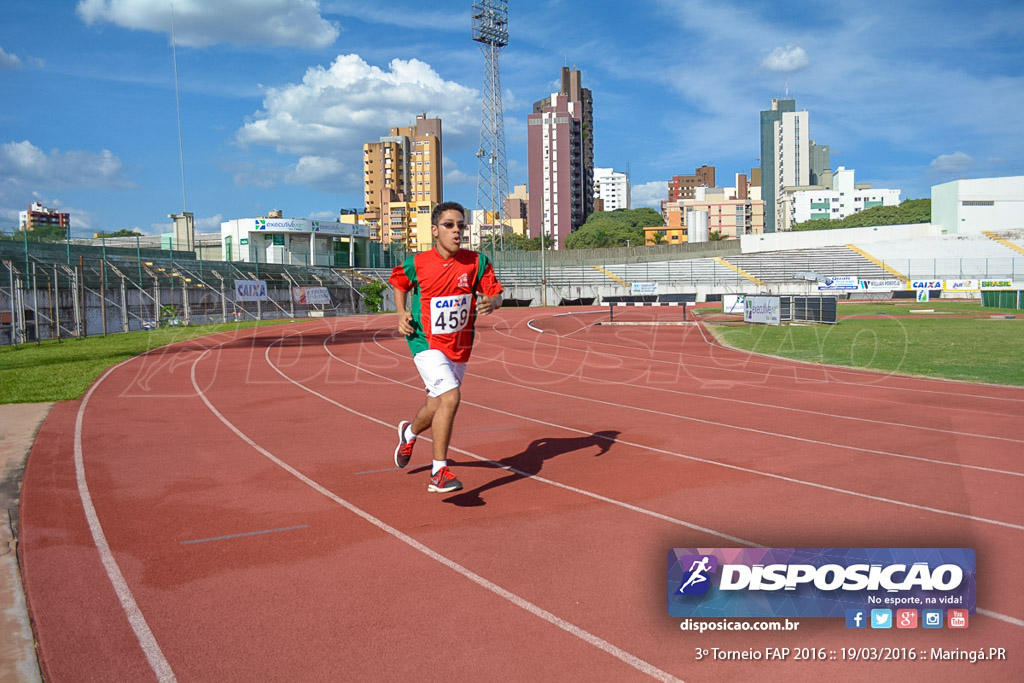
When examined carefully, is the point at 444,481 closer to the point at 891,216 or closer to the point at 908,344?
the point at 908,344

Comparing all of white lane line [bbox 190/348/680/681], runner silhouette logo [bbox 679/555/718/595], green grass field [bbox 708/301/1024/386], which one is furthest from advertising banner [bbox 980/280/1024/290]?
runner silhouette logo [bbox 679/555/718/595]

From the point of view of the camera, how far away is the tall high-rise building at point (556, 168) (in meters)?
132

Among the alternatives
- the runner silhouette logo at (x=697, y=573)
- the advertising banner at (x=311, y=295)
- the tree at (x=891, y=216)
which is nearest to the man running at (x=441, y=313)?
the runner silhouette logo at (x=697, y=573)

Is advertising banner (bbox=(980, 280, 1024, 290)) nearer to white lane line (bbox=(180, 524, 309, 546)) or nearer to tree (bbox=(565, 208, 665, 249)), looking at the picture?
white lane line (bbox=(180, 524, 309, 546))

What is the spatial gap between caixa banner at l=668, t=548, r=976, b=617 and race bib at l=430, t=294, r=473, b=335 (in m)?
2.91

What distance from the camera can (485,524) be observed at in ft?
17.1

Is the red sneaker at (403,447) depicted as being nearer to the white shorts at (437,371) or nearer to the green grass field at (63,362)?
the white shorts at (437,371)

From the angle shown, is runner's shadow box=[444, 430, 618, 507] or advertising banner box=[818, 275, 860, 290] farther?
advertising banner box=[818, 275, 860, 290]

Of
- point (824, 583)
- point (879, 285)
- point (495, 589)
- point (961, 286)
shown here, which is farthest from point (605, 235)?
point (824, 583)

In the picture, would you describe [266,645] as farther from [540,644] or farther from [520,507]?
[520,507]

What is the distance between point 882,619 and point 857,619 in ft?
0.34

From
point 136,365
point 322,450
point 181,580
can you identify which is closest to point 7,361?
point 136,365

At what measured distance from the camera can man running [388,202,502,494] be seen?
5832mm

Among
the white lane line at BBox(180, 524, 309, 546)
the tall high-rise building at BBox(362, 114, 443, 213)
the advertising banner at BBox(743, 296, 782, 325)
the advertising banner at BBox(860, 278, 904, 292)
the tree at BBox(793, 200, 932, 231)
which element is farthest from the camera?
the tall high-rise building at BBox(362, 114, 443, 213)
